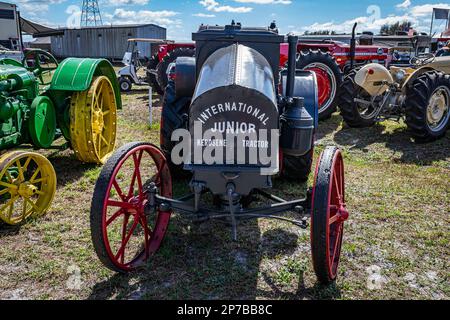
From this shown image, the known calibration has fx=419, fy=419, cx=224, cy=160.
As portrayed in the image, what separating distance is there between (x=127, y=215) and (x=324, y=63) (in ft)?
19.6

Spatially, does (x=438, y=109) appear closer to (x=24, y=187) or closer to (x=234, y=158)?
(x=234, y=158)

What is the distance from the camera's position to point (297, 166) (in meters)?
4.53

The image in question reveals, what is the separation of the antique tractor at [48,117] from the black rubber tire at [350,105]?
3856 mm

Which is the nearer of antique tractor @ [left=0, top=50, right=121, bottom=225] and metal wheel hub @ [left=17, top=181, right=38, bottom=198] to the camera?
metal wheel hub @ [left=17, top=181, right=38, bottom=198]

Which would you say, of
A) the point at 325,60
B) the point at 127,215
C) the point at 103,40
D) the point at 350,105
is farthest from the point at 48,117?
the point at 103,40

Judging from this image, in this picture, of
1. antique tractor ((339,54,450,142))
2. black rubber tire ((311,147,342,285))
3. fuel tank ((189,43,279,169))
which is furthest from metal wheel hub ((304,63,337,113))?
black rubber tire ((311,147,342,285))

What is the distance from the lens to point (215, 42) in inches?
132

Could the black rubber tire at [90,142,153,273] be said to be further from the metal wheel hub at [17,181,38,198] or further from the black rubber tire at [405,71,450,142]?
the black rubber tire at [405,71,450,142]

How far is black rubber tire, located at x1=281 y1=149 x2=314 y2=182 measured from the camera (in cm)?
448

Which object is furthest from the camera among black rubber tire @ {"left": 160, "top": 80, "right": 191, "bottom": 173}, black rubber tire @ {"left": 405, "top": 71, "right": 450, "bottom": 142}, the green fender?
black rubber tire @ {"left": 405, "top": 71, "right": 450, "bottom": 142}

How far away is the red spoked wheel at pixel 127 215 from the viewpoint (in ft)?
8.55

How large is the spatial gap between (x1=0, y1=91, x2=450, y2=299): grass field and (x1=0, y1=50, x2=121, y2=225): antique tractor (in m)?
0.31
